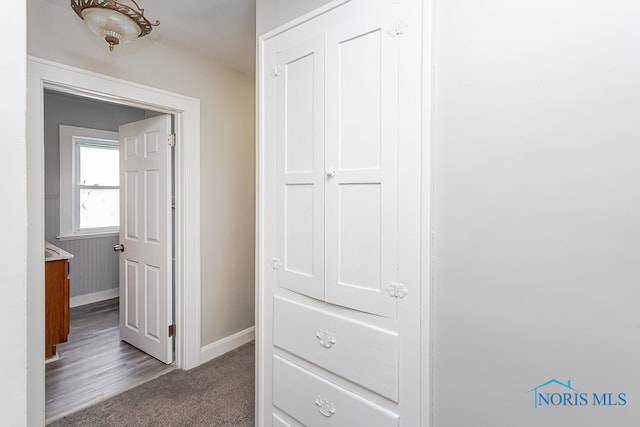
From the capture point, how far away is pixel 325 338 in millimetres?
1362

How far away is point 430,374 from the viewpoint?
109cm

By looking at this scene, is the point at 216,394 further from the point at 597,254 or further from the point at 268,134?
the point at 597,254

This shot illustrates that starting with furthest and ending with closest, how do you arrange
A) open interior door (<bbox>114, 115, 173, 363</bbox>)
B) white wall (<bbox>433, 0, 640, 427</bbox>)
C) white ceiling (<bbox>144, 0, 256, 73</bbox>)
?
open interior door (<bbox>114, 115, 173, 363</bbox>)
white ceiling (<bbox>144, 0, 256, 73</bbox>)
white wall (<bbox>433, 0, 640, 427</bbox>)

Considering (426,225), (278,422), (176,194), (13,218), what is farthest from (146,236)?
(13,218)

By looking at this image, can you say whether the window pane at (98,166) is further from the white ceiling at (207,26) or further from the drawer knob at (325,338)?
the drawer knob at (325,338)

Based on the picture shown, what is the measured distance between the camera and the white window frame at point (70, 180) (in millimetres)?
3906

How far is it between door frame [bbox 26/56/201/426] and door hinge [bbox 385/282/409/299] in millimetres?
1882

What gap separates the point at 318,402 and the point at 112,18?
201cm

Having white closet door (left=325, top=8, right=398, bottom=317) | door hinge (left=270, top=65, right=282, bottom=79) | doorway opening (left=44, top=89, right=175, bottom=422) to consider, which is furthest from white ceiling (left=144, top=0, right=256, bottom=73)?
white closet door (left=325, top=8, right=398, bottom=317)

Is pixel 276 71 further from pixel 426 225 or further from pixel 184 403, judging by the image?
pixel 184 403

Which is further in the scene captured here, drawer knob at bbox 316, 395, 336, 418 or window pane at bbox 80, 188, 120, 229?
Result: window pane at bbox 80, 188, 120, 229

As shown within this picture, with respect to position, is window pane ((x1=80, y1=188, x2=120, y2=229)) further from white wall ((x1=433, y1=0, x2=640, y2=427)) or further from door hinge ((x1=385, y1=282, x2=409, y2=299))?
white wall ((x1=433, y1=0, x2=640, y2=427))

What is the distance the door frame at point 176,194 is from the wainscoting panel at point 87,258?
2371 millimetres

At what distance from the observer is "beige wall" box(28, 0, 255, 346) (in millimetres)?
2090
